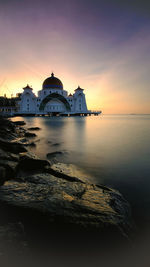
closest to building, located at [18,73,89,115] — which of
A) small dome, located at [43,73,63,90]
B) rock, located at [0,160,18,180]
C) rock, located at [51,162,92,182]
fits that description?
small dome, located at [43,73,63,90]

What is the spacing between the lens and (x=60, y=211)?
194cm

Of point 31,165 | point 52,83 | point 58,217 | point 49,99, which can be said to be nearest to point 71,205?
point 58,217

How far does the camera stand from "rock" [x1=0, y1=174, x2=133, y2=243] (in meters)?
1.81

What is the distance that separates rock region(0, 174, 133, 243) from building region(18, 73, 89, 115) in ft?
223

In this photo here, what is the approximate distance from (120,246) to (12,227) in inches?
60.4

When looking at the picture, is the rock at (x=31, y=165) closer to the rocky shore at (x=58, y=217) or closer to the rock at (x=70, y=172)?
the rock at (x=70, y=172)

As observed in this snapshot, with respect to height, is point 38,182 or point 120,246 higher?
point 38,182

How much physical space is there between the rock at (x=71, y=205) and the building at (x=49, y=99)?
223 feet

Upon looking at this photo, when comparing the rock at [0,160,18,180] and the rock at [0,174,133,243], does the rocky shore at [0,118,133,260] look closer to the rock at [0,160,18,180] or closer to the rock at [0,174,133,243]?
the rock at [0,174,133,243]

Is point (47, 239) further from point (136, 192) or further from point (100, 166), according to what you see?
point (100, 166)

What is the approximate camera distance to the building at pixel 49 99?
70.1 meters

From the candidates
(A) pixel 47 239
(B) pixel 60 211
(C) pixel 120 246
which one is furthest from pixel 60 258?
(C) pixel 120 246

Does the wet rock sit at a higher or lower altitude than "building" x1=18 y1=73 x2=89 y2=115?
lower

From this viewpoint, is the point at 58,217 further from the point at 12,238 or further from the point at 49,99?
the point at 49,99
